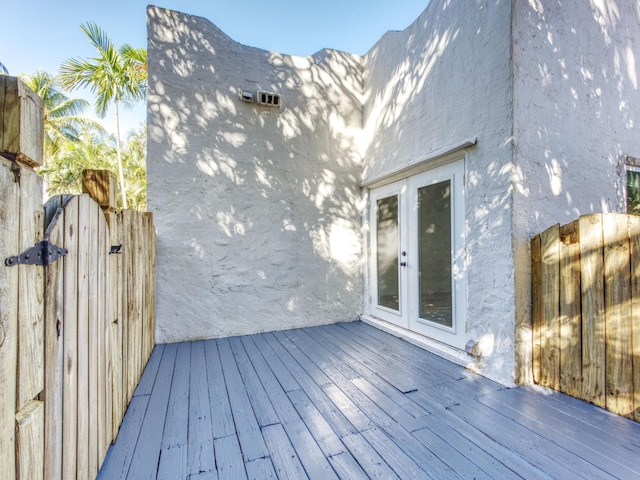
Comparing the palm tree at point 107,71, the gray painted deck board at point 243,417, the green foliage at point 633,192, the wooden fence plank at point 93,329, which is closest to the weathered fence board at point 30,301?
the wooden fence plank at point 93,329

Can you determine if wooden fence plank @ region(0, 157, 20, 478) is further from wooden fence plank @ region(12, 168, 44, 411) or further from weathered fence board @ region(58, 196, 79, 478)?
weathered fence board @ region(58, 196, 79, 478)

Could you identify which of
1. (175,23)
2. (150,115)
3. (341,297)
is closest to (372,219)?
(341,297)

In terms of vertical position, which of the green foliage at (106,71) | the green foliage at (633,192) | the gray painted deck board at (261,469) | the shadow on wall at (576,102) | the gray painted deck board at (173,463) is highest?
the green foliage at (106,71)

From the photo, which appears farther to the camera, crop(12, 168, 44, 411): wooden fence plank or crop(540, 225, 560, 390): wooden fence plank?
crop(540, 225, 560, 390): wooden fence plank

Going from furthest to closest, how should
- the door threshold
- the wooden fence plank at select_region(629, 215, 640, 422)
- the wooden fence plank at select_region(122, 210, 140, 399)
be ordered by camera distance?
the door threshold, the wooden fence plank at select_region(122, 210, 140, 399), the wooden fence plank at select_region(629, 215, 640, 422)

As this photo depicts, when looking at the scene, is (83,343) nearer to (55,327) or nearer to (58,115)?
(55,327)

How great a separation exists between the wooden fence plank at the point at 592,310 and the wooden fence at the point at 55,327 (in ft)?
10.1

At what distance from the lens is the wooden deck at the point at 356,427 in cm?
162

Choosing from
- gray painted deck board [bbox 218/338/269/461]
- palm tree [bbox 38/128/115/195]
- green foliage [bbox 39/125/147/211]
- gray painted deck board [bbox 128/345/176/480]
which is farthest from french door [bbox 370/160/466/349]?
palm tree [bbox 38/128/115/195]

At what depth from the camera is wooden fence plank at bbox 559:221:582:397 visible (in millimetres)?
2303

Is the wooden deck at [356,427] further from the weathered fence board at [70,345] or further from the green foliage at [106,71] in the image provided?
the green foliage at [106,71]

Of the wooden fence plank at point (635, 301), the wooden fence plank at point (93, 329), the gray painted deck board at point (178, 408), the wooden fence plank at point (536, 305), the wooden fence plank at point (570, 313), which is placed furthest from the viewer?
the wooden fence plank at point (536, 305)

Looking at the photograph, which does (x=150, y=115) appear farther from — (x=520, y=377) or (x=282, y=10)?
(x=520, y=377)

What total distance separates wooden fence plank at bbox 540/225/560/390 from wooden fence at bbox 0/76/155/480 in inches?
121
